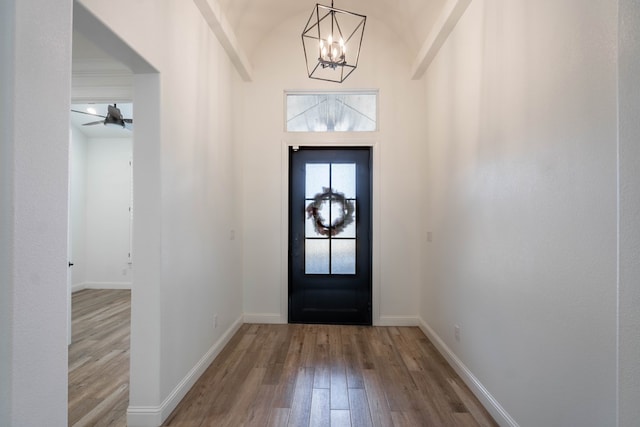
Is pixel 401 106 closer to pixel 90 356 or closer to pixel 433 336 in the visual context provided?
pixel 433 336

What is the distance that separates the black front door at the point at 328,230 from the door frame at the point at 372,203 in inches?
2.9

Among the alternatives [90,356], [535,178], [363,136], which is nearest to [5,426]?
[535,178]

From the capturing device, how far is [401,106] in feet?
12.5

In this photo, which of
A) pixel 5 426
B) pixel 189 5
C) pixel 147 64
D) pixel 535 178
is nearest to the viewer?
pixel 5 426

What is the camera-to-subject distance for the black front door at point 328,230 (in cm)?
386

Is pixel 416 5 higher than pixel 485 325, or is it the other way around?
pixel 416 5

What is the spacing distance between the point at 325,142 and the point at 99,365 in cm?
311

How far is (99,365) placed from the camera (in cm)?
276

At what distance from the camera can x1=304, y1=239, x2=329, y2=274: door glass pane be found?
3.88 meters

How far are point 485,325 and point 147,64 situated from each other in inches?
106

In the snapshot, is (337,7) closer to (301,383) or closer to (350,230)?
(350,230)

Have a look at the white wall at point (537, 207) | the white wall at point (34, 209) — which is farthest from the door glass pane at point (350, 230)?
the white wall at point (34, 209)

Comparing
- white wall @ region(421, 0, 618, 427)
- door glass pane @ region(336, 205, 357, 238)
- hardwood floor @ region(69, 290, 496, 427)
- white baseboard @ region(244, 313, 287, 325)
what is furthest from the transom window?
hardwood floor @ region(69, 290, 496, 427)

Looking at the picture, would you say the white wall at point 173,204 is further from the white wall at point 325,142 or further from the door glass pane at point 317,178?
the door glass pane at point 317,178
